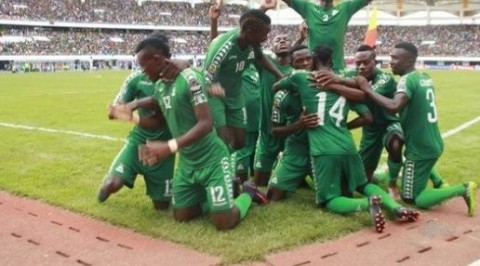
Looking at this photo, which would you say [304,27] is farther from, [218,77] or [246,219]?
[246,219]

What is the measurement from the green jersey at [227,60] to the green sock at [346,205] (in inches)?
67.7

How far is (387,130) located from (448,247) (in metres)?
2.11

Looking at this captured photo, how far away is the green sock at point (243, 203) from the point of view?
582 cm

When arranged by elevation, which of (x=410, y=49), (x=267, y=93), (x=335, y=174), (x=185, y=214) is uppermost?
(x=410, y=49)

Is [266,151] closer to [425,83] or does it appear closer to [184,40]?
[425,83]

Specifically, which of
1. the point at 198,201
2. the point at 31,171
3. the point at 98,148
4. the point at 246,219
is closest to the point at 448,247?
the point at 246,219

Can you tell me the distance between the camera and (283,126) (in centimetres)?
696

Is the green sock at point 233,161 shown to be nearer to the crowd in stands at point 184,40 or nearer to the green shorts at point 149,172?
the green shorts at point 149,172

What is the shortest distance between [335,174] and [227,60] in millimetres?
1705

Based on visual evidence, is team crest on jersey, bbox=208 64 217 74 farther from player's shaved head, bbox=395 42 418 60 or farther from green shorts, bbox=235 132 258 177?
player's shaved head, bbox=395 42 418 60

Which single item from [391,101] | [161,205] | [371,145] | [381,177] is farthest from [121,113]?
[381,177]

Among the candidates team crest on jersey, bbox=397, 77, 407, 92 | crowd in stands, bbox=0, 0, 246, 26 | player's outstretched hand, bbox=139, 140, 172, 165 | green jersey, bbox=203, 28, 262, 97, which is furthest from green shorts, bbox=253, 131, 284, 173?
crowd in stands, bbox=0, 0, 246, 26

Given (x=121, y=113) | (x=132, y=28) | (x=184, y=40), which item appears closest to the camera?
(x=121, y=113)

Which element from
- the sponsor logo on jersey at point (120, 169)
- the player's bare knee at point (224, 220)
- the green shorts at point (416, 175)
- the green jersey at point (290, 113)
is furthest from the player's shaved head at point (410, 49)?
the sponsor logo on jersey at point (120, 169)
